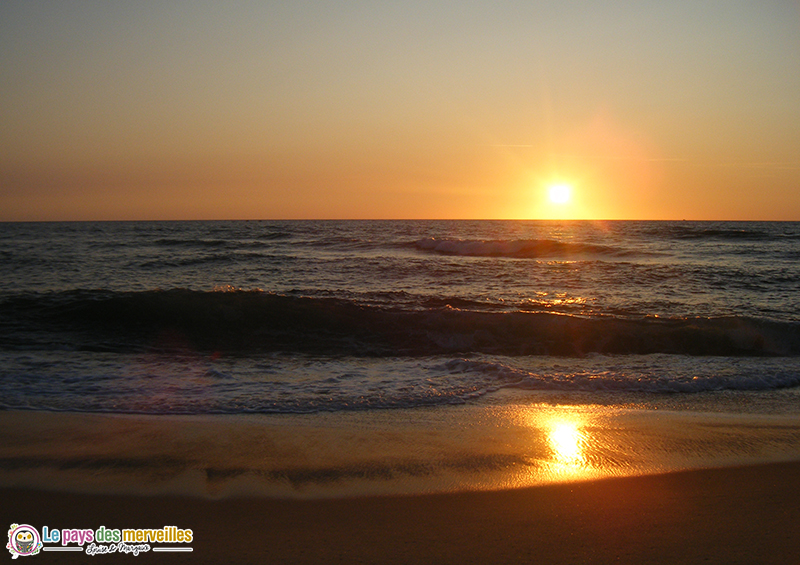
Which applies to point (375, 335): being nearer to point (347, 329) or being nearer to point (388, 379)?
point (347, 329)

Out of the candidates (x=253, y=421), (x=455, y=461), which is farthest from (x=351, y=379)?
(x=455, y=461)

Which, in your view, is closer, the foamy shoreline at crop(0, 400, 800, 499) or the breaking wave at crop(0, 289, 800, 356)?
the foamy shoreline at crop(0, 400, 800, 499)

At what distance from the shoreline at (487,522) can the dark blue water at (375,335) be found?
1977mm

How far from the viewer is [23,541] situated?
264 cm

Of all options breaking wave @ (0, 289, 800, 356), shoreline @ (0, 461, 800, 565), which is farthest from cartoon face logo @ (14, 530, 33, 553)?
breaking wave @ (0, 289, 800, 356)

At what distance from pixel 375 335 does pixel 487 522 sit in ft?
21.3

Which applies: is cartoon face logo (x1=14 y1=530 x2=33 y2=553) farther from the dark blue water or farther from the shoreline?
the dark blue water

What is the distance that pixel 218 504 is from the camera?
3023mm

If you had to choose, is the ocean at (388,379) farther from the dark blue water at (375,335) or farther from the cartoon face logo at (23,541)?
the cartoon face logo at (23,541)

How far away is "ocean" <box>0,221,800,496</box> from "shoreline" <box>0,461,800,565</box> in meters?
0.22

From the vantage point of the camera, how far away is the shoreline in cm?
253

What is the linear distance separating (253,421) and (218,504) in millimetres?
1573

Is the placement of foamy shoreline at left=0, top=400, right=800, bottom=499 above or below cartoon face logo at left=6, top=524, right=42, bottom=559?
below

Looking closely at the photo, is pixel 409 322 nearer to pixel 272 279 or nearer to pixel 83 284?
pixel 272 279
